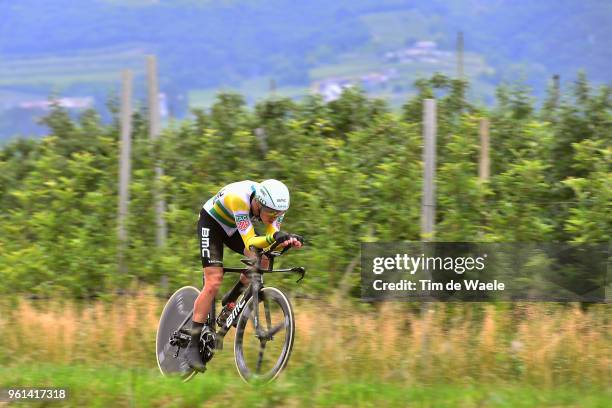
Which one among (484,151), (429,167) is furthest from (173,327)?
(484,151)

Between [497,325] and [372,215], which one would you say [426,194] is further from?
[372,215]

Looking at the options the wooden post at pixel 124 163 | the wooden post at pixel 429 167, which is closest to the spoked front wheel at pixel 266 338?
the wooden post at pixel 429 167

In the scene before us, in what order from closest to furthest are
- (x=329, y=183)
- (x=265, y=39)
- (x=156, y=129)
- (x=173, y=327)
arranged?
(x=173, y=327)
(x=329, y=183)
(x=156, y=129)
(x=265, y=39)

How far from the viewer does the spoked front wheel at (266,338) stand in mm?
7129

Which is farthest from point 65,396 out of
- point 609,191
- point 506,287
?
point 609,191

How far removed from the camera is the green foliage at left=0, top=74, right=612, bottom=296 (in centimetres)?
1052

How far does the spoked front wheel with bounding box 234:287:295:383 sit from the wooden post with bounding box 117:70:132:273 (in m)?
4.82

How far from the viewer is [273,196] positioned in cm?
695

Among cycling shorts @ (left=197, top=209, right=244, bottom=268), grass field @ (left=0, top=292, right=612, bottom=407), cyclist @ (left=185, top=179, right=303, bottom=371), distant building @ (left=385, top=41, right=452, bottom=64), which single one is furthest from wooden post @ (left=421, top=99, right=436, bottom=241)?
distant building @ (left=385, top=41, right=452, bottom=64)

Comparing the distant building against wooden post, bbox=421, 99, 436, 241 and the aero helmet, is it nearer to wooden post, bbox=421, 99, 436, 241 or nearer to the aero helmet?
wooden post, bbox=421, 99, 436, 241

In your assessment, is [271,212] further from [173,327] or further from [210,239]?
[173,327]

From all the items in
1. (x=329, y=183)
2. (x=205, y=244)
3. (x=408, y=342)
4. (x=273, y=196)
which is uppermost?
(x=329, y=183)

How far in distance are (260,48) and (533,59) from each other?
5464 centimetres

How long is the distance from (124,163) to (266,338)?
555cm
